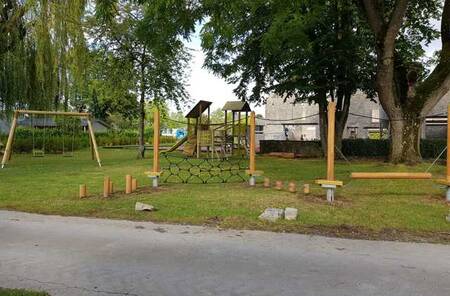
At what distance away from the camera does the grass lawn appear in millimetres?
7285

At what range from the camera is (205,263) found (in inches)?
209

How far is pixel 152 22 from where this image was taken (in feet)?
39.4

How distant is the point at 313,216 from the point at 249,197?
6.14 feet

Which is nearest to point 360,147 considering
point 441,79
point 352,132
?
point 441,79

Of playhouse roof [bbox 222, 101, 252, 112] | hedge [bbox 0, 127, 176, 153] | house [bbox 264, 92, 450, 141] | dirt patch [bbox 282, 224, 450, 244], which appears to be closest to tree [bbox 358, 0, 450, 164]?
dirt patch [bbox 282, 224, 450, 244]

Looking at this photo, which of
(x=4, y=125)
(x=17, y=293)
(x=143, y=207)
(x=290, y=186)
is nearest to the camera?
(x=17, y=293)

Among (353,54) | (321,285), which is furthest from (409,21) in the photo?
(321,285)

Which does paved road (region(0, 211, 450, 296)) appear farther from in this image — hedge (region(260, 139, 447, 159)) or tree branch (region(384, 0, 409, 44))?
hedge (region(260, 139, 447, 159))

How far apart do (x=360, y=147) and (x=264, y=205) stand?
18.0m

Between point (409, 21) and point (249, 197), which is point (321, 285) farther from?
point (409, 21)

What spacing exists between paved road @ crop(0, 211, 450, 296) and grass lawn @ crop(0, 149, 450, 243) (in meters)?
0.62

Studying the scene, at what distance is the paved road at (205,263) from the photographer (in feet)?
14.7

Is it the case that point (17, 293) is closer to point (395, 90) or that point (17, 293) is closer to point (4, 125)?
point (395, 90)

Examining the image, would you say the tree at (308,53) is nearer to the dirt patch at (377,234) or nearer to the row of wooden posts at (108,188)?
the row of wooden posts at (108,188)
